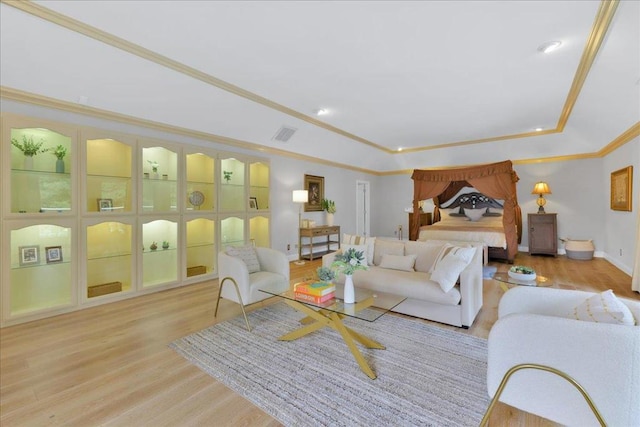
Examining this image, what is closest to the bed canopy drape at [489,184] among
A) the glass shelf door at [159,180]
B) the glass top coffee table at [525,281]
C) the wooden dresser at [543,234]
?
the wooden dresser at [543,234]

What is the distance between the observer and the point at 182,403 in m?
1.87

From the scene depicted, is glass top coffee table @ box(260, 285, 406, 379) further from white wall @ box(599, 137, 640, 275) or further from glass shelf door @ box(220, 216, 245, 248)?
white wall @ box(599, 137, 640, 275)

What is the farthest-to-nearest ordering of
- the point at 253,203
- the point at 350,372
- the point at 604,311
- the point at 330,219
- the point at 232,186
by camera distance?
1. the point at 330,219
2. the point at 253,203
3. the point at 232,186
4. the point at 350,372
5. the point at 604,311

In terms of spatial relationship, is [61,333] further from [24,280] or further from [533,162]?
[533,162]

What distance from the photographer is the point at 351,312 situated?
89.4 inches

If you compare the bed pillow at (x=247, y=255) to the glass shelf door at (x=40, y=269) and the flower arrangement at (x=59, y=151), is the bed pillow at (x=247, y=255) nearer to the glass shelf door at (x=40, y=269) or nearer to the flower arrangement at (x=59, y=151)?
the glass shelf door at (x=40, y=269)

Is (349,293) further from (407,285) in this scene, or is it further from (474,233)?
(474,233)

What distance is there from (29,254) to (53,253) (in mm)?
198

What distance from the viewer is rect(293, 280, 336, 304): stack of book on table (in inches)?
97.6

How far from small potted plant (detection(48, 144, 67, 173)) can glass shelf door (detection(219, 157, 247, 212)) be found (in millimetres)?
2010

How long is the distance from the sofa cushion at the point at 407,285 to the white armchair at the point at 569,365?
4.78ft

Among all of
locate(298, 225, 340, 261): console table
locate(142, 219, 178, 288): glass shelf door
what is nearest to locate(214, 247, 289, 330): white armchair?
locate(142, 219, 178, 288): glass shelf door

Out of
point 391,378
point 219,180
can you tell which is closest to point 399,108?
point 219,180

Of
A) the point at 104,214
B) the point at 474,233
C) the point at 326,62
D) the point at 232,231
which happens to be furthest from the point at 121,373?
the point at 474,233
